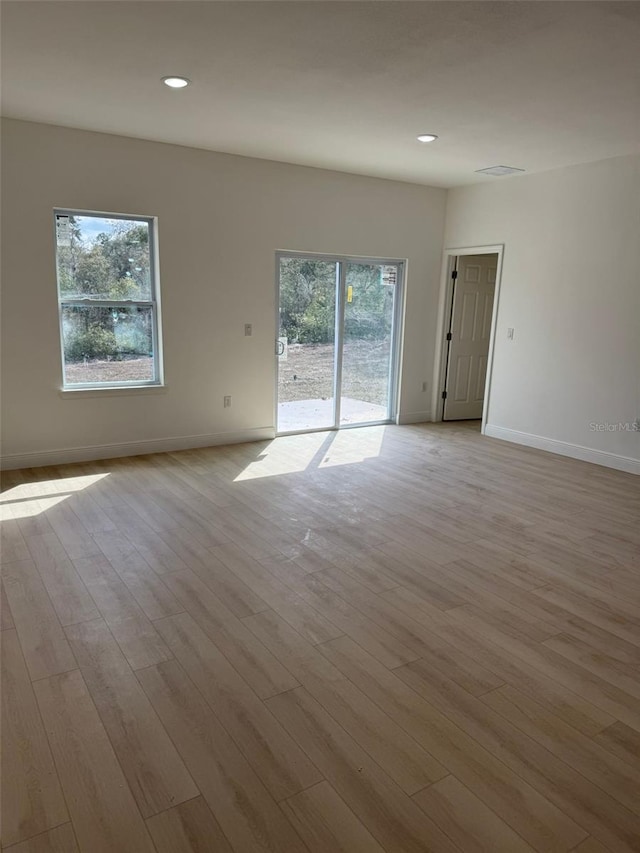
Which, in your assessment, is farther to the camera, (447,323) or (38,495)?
(447,323)

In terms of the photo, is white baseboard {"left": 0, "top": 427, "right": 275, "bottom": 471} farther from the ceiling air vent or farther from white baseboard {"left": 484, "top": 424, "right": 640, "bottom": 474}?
the ceiling air vent

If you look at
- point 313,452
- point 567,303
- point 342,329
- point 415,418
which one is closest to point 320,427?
point 313,452

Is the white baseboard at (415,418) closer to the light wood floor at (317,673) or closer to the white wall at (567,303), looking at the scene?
the white wall at (567,303)

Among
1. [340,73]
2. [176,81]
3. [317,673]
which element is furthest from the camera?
[176,81]

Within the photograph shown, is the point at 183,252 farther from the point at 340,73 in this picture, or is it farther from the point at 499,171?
the point at 499,171

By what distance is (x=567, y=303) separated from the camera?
5.53 meters

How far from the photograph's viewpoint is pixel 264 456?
5422 millimetres

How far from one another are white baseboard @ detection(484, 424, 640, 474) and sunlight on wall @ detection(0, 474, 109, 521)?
13.6 ft

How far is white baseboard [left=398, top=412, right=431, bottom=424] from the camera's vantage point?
7020mm

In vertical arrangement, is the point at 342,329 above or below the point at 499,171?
below

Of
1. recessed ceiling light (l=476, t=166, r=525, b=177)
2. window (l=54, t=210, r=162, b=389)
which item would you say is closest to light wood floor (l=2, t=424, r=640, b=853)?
window (l=54, t=210, r=162, b=389)

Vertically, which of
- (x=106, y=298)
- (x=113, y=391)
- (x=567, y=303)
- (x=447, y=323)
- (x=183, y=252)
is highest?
(x=183, y=252)

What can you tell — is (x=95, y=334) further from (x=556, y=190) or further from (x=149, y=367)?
(x=556, y=190)

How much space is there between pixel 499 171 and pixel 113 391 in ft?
13.8
